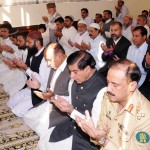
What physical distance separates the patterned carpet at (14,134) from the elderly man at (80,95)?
0.58 metres

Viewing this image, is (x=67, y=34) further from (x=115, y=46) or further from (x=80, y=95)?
(x=80, y=95)

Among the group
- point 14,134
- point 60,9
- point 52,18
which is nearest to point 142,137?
point 14,134

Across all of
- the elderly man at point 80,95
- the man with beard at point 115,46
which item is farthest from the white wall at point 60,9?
the elderly man at point 80,95

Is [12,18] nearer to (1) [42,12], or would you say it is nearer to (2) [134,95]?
(1) [42,12]

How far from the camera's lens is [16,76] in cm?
460

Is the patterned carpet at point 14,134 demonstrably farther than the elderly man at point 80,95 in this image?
Yes

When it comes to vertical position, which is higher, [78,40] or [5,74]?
[78,40]

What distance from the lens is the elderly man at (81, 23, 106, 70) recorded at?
186 inches

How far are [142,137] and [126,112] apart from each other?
18 cm

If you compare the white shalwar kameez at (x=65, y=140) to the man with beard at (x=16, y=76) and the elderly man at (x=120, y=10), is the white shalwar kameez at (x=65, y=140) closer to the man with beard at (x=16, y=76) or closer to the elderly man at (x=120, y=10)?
the man with beard at (x=16, y=76)

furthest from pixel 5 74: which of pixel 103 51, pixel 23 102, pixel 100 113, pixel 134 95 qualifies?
pixel 134 95

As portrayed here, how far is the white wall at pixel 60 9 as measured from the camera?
7.20 m

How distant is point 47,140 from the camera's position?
265 centimetres

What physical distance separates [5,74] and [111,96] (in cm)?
336
